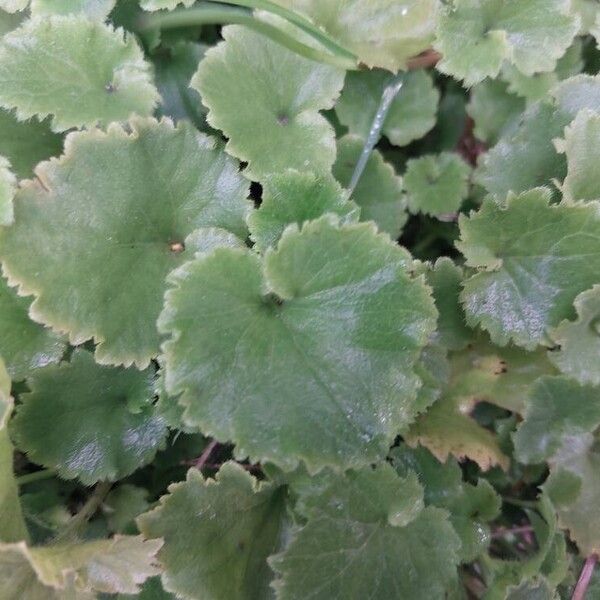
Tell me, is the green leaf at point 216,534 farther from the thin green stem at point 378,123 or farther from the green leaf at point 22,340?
the thin green stem at point 378,123

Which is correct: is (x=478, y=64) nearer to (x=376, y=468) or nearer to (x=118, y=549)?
(x=376, y=468)

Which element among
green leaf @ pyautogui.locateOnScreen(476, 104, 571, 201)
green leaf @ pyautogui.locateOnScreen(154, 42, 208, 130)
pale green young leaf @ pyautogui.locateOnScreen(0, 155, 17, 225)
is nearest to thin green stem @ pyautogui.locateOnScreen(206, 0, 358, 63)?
green leaf @ pyautogui.locateOnScreen(154, 42, 208, 130)

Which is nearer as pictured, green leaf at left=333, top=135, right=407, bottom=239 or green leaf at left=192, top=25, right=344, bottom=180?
green leaf at left=192, top=25, right=344, bottom=180

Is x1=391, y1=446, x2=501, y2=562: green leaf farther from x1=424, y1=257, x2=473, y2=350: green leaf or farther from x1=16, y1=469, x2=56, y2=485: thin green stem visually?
x1=16, y1=469, x2=56, y2=485: thin green stem

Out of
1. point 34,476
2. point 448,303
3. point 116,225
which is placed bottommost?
point 34,476

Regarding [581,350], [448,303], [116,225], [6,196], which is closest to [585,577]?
[581,350]

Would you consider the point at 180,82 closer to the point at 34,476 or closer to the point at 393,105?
the point at 393,105
